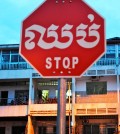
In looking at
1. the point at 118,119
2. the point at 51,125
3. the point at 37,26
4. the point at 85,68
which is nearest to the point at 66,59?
the point at 85,68

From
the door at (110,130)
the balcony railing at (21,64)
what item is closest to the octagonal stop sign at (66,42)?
the door at (110,130)

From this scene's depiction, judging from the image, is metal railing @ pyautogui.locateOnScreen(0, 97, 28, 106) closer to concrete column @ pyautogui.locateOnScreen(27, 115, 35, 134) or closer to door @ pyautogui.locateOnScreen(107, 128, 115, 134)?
concrete column @ pyautogui.locateOnScreen(27, 115, 35, 134)

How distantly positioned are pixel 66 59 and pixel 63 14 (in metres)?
0.35

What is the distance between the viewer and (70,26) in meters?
2.83

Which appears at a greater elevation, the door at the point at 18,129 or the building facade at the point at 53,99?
the building facade at the point at 53,99

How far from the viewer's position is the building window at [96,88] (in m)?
30.0

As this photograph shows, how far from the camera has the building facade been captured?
93.9ft

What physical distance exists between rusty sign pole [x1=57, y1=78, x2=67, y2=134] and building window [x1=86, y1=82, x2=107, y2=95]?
89.6 feet

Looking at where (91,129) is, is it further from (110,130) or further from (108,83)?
(108,83)

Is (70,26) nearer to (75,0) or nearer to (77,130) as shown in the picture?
(75,0)

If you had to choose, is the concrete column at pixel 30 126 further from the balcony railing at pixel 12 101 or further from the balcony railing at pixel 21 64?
the balcony railing at pixel 21 64

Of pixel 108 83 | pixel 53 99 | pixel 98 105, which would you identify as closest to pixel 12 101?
pixel 53 99

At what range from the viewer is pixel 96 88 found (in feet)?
99.3

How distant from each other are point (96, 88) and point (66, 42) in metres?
27.7
